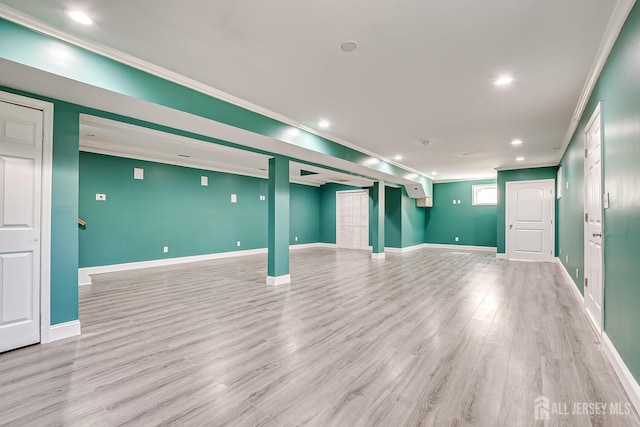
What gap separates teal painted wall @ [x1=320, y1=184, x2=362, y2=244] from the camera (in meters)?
11.1

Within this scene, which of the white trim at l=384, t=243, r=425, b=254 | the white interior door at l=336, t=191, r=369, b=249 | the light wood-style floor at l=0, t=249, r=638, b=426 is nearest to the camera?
the light wood-style floor at l=0, t=249, r=638, b=426

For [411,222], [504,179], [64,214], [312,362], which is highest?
[504,179]

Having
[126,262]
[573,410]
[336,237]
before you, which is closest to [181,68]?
[573,410]

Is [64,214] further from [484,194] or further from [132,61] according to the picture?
[484,194]

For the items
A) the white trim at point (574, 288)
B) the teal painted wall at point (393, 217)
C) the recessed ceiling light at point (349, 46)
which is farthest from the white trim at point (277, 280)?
the teal painted wall at point (393, 217)

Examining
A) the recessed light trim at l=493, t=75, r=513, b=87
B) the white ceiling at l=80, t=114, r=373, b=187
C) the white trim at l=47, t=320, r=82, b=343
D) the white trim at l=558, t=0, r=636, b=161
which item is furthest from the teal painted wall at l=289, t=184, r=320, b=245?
the white trim at l=558, t=0, r=636, b=161

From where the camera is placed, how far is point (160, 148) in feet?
19.2

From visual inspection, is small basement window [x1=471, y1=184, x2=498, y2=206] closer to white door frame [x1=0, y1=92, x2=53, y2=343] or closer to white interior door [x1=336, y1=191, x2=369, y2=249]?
white interior door [x1=336, y1=191, x2=369, y2=249]

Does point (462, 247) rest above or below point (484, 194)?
below

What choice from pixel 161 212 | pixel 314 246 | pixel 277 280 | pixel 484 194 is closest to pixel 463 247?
pixel 484 194

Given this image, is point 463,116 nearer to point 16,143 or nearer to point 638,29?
point 638,29

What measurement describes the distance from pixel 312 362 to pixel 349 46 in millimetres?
2627

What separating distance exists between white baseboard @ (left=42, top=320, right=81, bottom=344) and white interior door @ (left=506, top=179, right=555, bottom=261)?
932cm

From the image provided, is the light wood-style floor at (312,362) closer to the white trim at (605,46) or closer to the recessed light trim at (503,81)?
the white trim at (605,46)
